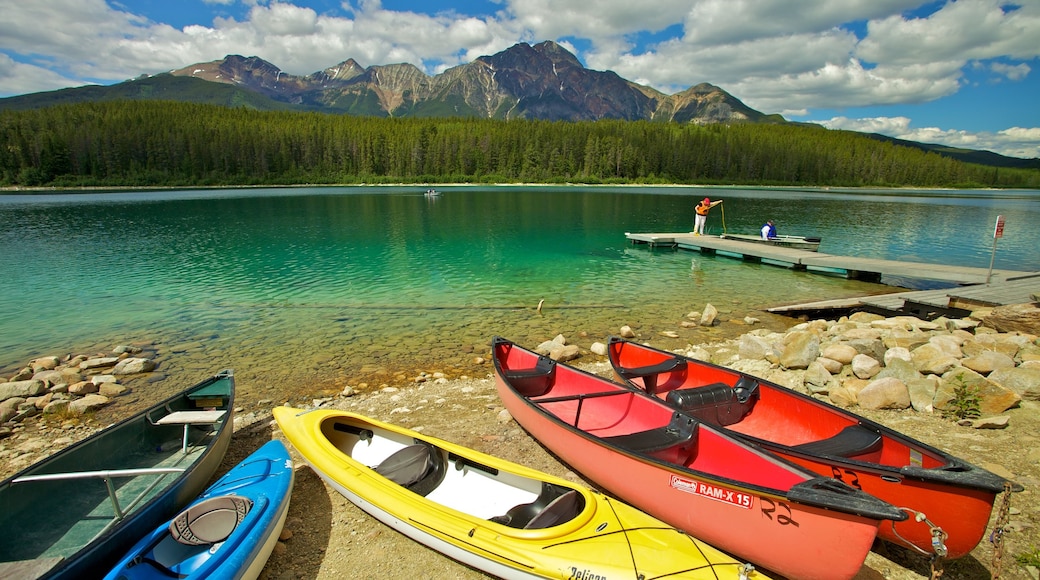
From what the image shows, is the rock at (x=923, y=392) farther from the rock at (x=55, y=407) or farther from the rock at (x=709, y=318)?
the rock at (x=55, y=407)

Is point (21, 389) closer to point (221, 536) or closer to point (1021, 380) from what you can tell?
point (221, 536)

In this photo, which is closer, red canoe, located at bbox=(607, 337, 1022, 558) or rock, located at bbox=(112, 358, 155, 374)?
red canoe, located at bbox=(607, 337, 1022, 558)

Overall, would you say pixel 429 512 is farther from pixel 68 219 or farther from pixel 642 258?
pixel 68 219

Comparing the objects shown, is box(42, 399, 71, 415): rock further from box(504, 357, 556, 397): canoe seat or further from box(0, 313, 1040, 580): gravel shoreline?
box(504, 357, 556, 397): canoe seat

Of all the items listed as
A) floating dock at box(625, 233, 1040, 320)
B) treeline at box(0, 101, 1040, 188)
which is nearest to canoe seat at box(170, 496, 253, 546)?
floating dock at box(625, 233, 1040, 320)

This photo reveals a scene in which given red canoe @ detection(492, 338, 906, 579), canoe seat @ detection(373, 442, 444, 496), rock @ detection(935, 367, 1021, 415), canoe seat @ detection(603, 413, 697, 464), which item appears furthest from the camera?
rock @ detection(935, 367, 1021, 415)

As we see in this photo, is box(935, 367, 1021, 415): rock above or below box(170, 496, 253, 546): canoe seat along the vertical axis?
above

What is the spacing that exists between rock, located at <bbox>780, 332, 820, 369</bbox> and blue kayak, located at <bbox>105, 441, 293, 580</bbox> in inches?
390

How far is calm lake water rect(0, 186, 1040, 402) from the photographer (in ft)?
43.3

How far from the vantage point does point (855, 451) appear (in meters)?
5.39

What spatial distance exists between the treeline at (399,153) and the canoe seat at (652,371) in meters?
132

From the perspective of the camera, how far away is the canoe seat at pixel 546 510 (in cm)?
493

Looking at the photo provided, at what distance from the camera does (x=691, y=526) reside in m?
5.11

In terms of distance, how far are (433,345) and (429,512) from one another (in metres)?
8.65
